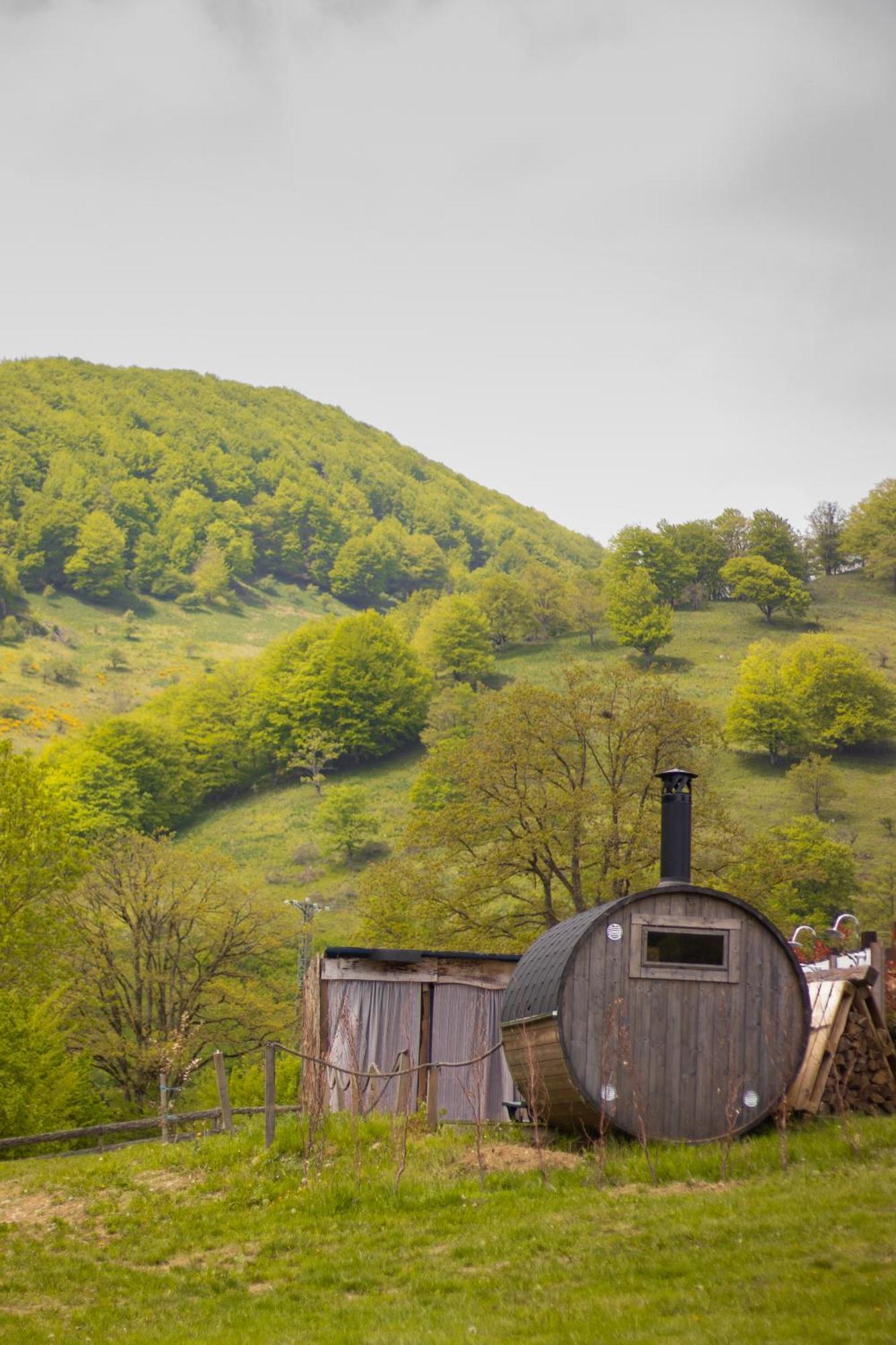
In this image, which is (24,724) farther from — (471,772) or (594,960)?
(594,960)

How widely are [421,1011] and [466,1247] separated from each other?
11973 mm

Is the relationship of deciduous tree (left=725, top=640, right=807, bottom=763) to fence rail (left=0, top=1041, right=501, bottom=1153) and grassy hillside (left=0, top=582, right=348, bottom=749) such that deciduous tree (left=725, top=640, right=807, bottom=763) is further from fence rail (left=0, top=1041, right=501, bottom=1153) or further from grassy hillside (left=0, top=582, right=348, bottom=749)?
fence rail (left=0, top=1041, right=501, bottom=1153)

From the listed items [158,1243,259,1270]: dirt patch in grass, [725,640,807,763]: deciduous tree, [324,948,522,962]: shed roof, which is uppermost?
[725,640,807,763]: deciduous tree

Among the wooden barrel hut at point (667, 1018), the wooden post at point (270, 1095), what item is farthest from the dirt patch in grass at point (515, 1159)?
the wooden post at point (270, 1095)

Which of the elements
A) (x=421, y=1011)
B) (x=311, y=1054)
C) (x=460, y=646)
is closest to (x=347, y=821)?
(x=460, y=646)

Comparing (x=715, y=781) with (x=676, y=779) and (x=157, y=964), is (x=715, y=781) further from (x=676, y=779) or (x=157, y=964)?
(x=676, y=779)

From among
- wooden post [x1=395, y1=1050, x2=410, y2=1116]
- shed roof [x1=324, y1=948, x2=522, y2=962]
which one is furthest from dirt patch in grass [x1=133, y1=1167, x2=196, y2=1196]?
shed roof [x1=324, y1=948, x2=522, y2=962]

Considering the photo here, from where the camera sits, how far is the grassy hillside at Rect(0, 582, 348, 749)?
122625 millimetres

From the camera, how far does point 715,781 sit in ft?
275

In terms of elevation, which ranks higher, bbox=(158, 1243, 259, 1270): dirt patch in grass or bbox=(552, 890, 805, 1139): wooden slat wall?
bbox=(552, 890, 805, 1139): wooden slat wall

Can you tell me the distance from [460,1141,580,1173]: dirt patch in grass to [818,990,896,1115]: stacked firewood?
372 cm

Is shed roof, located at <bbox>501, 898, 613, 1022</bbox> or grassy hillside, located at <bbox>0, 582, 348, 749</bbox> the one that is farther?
grassy hillside, located at <bbox>0, 582, 348, 749</bbox>

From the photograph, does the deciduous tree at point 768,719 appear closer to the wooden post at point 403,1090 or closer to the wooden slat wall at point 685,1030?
the wooden slat wall at point 685,1030

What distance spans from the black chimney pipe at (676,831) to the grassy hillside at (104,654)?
89050 mm
